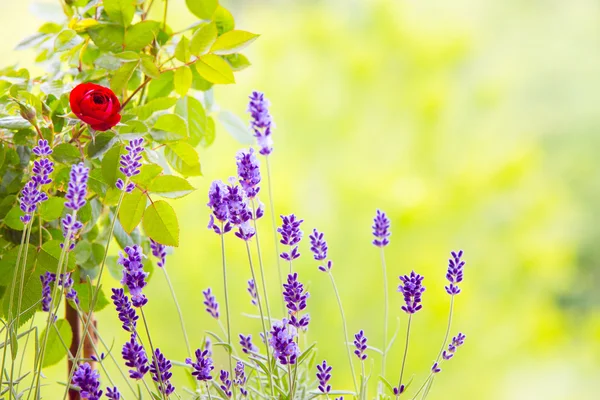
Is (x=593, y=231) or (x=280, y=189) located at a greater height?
(x=593, y=231)

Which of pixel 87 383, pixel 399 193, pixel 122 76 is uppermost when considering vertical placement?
pixel 399 193

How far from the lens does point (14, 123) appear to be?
44 centimetres

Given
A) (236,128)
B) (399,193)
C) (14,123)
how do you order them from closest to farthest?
(14,123) → (236,128) → (399,193)

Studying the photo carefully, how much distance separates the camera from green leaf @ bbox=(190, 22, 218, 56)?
46 cm

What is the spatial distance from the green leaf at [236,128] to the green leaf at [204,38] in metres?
0.13

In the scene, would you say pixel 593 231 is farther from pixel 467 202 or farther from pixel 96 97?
pixel 96 97

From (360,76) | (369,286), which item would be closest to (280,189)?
(369,286)

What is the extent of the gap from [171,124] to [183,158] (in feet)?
0.10

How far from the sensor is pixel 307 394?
0.46 meters

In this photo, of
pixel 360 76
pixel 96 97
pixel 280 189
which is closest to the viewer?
pixel 96 97

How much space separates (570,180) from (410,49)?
6.02ft

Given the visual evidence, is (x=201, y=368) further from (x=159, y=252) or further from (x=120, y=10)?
(x=120, y=10)

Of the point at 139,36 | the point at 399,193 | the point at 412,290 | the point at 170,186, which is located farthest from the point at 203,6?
the point at 399,193

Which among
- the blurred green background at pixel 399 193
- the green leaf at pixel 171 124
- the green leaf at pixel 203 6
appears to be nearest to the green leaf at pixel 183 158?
the green leaf at pixel 171 124
